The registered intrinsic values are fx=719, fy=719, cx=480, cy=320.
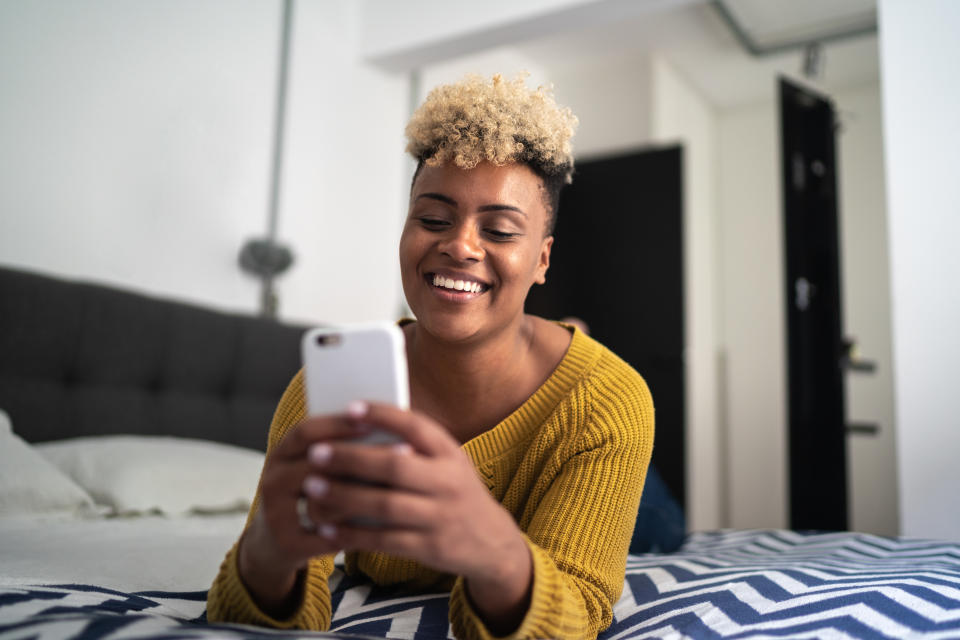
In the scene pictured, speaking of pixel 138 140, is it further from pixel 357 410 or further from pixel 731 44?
pixel 731 44

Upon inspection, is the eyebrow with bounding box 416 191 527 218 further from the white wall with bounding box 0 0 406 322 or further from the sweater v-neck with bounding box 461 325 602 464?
the white wall with bounding box 0 0 406 322

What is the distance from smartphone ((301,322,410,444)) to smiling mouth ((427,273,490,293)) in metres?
0.37

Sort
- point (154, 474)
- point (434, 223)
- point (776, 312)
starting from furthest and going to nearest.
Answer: point (776, 312), point (154, 474), point (434, 223)

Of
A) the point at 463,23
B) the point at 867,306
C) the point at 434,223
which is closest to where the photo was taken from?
the point at 434,223

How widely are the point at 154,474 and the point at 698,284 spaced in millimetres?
3770

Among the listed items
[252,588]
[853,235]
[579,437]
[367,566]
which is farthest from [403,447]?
[853,235]

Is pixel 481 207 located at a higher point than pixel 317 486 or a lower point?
higher

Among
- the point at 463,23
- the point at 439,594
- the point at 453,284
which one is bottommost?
the point at 439,594

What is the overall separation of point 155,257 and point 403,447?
2290mm

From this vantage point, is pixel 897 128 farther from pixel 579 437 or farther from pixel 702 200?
pixel 702 200

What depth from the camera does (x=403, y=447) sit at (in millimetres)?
548

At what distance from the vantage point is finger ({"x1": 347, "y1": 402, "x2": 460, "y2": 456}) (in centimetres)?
55

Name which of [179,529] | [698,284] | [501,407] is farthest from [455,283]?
[698,284]

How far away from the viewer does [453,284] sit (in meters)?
0.98
